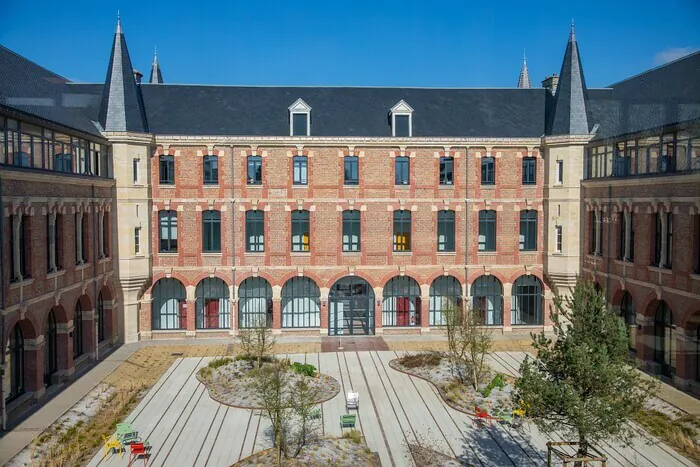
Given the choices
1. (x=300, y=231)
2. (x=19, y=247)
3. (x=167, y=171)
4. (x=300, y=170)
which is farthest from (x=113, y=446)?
(x=300, y=170)

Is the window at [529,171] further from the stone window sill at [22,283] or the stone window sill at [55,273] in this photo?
the stone window sill at [22,283]

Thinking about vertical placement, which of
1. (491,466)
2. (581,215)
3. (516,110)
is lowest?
(491,466)

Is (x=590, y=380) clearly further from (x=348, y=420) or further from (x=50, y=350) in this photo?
(x=50, y=350)

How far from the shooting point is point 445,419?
75.3 ft

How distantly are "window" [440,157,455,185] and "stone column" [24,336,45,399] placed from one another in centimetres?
2244

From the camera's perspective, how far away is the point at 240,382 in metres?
26.8

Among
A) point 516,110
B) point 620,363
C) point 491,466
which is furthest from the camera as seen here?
point 516,110

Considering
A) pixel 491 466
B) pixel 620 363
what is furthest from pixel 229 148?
pixel 620 363

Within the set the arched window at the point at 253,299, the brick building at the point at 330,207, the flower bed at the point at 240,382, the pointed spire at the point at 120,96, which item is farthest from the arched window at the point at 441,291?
the pointed spire at the point at 120,96

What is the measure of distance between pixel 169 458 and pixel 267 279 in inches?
657

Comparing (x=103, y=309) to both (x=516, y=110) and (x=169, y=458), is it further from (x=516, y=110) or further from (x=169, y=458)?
(x=516, y=110)

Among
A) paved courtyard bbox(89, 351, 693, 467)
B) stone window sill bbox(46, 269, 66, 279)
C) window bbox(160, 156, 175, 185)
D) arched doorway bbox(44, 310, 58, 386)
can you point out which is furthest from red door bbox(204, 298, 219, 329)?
stone window sill bbox(46, 269, 66, 279)

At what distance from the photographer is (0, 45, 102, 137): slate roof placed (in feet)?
76.9

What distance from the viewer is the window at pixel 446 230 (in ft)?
119
